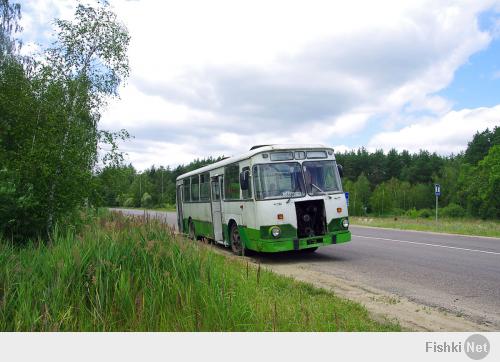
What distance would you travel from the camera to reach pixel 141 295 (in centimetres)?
522

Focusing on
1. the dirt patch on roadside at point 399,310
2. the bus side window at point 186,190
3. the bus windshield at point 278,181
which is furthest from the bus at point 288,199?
the bus side window at point 186,190

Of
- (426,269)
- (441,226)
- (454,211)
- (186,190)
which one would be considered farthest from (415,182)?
(426,269)

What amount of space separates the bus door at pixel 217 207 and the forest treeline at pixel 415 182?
39.0 metres

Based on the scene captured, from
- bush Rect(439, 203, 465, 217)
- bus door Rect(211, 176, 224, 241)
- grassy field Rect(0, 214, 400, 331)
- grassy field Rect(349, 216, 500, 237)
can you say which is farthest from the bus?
bush Rect(439, 203, 465, 217)

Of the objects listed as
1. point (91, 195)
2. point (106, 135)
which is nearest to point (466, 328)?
point (91, 195)

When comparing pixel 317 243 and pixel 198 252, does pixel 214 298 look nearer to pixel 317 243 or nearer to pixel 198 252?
pixel 198 252

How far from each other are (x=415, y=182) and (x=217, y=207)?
314ft

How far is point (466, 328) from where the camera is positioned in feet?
18.9

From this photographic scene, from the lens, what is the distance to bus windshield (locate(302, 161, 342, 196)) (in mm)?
11484

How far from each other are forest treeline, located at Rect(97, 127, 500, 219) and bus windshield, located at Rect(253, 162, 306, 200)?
4281 centimetres

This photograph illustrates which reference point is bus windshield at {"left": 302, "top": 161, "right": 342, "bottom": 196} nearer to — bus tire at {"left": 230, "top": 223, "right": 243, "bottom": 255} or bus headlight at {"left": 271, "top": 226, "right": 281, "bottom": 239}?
bus headlight at {"left": 271, "top": 226, "right": 281, "bottom": 239}

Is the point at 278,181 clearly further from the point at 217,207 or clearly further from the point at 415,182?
the point at 415,182

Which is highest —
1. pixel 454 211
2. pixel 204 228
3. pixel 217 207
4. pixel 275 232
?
pixel 217 207

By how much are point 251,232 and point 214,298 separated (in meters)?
6.20
